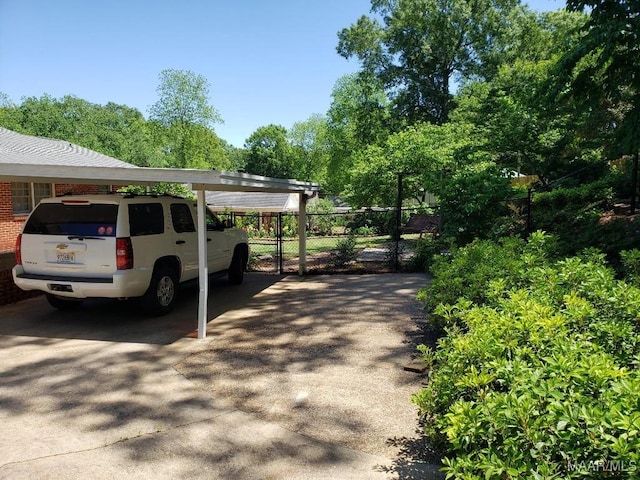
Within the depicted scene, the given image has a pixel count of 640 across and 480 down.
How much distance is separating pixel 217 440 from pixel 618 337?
2858mm

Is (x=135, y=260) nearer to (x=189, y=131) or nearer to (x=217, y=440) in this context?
(x=217, y=440)

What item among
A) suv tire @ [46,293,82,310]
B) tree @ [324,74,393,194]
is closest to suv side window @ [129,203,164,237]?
suv tire @ [46,293,82,310]

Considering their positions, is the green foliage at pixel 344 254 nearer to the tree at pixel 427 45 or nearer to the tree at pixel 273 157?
the tree at pixel 427 45

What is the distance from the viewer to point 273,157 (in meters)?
67.5

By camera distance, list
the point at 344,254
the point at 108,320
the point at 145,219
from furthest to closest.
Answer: the point at 344,254 → the point at 108,320 → the point at 145,219

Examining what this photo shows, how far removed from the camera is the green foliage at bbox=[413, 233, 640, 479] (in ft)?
6.15

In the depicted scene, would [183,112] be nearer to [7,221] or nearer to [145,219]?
[7,221]

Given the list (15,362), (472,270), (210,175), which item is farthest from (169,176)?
(472,270)

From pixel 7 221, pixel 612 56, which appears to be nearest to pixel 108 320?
pixel 612 56

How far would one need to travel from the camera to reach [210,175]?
223 inches

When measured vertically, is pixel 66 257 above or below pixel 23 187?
below

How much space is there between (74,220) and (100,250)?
659mm

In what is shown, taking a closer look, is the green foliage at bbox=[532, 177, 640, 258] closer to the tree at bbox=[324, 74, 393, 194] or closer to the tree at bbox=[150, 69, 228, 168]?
the tree at bbox=[324, 74, 393, 194]

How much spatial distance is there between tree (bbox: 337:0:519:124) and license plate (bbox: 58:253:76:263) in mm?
28392
